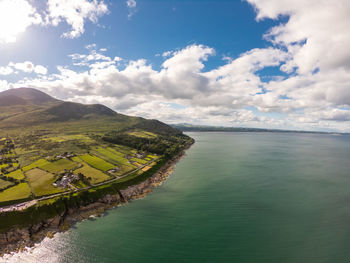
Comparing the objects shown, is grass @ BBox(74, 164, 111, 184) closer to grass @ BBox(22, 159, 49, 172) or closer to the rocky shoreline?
the rocky shoreline

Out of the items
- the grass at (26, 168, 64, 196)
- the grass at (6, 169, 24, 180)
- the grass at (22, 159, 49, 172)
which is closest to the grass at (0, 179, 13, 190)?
the grass at (6, 169, 24, 180)

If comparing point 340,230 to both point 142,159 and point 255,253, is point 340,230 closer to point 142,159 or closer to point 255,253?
point 255,253

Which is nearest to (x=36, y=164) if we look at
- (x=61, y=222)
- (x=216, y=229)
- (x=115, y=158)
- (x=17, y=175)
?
(x=17, y=175)

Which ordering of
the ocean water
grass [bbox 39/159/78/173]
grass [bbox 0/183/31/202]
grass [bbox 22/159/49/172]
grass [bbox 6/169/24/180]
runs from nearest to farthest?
1. the ocean water
2. grass [bbox 0/183/31/202]
3. grass [bbox 6/169/24/180]
4. grass [bbox 39/159/78/173]
5. grass [bbox 22/159/49/172]

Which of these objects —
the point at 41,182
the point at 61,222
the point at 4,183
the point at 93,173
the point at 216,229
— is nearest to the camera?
the point at 216,229

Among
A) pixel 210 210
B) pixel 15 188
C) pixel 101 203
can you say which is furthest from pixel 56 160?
pixel 210 210

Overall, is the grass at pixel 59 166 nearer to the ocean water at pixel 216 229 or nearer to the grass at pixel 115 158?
the grass at pixel 115 158

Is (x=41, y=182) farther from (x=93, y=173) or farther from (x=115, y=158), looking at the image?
(x=115, y=158)
